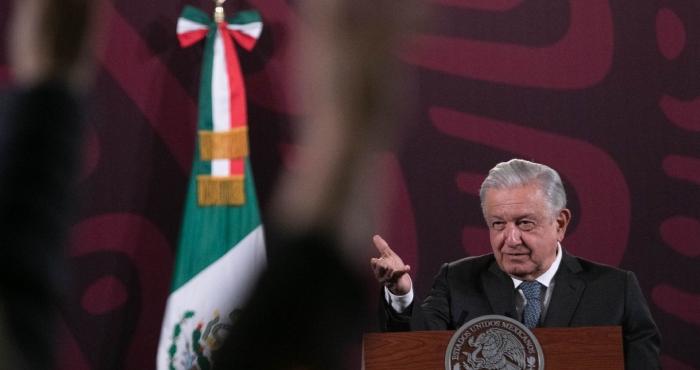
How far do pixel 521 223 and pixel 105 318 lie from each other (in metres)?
2.28

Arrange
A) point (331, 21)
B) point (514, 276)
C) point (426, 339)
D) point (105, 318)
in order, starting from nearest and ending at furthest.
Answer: point (331, 21) → point (426, 339) → point (514, 276) → point (105, 318)

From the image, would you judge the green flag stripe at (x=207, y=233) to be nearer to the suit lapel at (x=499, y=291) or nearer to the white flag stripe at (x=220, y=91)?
the white flag stripe at (x=220, y=91)

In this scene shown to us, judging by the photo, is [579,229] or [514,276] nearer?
[514,276]

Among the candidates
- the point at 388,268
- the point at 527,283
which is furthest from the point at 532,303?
the point at 388,268

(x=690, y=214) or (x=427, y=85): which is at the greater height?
(x=427, y=85)

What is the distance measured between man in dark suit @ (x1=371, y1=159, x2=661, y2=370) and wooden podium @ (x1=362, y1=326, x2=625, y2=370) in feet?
1.55

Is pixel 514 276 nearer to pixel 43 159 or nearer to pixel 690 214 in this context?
pixel 690 214

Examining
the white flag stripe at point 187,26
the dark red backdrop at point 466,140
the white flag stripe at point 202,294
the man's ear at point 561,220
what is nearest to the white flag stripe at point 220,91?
the white flag stripe at point 187,26

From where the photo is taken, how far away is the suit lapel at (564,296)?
108 inches

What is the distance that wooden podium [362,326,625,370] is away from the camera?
2.10 m

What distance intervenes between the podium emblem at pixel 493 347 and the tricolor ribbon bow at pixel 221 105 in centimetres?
199

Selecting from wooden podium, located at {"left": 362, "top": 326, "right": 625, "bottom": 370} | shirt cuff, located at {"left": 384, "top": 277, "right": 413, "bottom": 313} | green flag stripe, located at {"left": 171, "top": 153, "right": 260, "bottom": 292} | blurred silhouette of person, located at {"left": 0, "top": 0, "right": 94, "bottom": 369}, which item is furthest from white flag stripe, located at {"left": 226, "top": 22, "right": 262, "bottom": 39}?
blurred silhouette of person, located at {"left": 0, "top": 0, "right": 94, "bottom": 369}

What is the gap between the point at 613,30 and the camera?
4.48 m

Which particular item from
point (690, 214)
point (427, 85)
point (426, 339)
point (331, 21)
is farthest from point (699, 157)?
point (331, 21)
